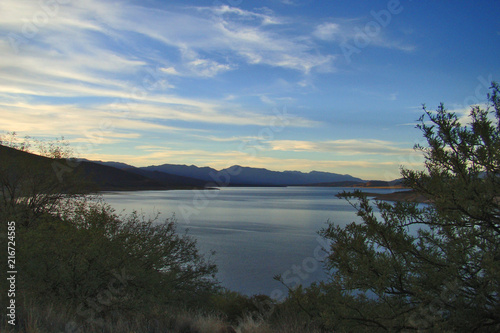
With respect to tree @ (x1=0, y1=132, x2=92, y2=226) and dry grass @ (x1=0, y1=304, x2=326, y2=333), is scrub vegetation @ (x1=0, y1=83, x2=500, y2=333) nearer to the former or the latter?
dry grass @ (x1=0, y1=304, x2=326, y2=333)

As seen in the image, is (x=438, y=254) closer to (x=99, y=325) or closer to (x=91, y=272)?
(x=99, y=325)

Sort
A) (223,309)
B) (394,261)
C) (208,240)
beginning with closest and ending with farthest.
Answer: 1. (394,261)
2. (223,309)
3. (208,240)

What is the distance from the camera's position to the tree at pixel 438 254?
456 centimetres

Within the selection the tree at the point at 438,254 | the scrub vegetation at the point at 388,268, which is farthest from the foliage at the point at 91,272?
the tree at the point at 438,254

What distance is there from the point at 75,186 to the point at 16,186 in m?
2.53

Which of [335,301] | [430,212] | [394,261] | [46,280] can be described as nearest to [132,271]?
[46,280]

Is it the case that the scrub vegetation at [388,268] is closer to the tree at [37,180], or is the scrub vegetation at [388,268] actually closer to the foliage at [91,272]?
the foliage at [91,272]

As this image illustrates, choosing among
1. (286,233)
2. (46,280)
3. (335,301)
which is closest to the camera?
(335,301)

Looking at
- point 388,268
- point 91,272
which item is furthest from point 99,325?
point 388,268

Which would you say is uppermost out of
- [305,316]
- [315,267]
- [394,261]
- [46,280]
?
[394,261]

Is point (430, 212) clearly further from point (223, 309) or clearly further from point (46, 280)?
point (223, 309)

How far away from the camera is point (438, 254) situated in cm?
527

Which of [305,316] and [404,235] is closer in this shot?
[404,235]

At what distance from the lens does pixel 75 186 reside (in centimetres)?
1744
